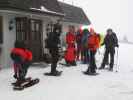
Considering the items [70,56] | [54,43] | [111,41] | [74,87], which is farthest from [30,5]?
[74,87]

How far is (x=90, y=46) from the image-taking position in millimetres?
12609

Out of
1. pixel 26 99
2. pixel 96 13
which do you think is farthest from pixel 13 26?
pixel 96 13

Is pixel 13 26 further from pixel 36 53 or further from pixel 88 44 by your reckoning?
pixel 88 44

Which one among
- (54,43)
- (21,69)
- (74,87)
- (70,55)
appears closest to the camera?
(21,69)

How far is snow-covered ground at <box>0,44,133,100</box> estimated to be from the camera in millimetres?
8805

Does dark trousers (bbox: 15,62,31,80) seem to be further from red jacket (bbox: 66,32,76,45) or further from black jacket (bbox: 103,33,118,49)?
red jacket (bbox: 66,32,76,45)

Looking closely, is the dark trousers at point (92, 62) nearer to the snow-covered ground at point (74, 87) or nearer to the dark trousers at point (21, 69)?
the snow-covered ground at point (74, 87)

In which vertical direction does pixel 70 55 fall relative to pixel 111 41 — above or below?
below

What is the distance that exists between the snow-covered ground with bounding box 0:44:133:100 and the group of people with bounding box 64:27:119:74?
823 mm

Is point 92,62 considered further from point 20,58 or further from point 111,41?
point 20,58

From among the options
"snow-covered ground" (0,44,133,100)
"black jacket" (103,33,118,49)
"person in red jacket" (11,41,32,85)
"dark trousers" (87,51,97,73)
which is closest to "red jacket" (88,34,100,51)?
"dark trousers" (87,51,97,73)

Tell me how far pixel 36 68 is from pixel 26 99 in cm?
564

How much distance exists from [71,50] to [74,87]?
5656mm

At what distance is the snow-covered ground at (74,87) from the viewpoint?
880 cm
